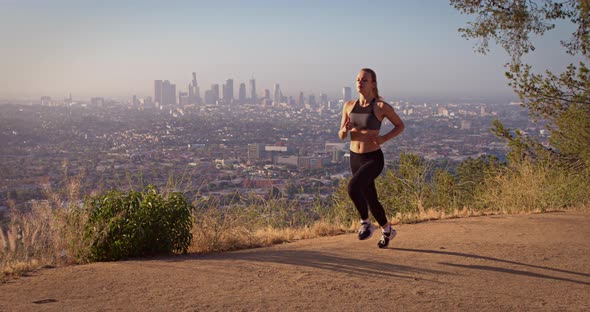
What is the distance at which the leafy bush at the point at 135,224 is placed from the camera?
5.70 m

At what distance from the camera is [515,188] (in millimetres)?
9266

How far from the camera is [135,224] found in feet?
18.8

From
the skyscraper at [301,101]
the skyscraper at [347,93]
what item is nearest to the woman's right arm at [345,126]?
the skyscraper at [347,93]

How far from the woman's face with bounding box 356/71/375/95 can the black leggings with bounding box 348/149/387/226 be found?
681mm

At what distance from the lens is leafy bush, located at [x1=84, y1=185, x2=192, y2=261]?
5.70 metres

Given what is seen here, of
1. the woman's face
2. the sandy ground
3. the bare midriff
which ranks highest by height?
the woman's face

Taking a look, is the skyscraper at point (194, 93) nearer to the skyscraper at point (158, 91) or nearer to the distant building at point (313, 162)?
the skyscraper at point (158, 91)

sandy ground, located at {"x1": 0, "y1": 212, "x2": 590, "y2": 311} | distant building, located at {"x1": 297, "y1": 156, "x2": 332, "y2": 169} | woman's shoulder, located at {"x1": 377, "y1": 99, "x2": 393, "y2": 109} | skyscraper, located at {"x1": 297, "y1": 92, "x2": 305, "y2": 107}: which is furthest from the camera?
skyscraper, located at {"x1": 297, "y1": 92, "x2": 305, "y2": 107}

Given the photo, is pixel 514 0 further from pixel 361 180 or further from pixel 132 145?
pixel 132 145

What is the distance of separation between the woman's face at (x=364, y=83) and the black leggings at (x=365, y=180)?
2.24 feet

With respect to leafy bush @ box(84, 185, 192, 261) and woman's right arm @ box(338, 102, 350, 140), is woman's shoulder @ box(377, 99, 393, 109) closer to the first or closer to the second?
woman's right arm @ box(338, 102, 350, 140)

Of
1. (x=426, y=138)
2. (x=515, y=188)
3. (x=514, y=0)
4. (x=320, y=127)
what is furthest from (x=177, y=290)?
(x=320, y=127)

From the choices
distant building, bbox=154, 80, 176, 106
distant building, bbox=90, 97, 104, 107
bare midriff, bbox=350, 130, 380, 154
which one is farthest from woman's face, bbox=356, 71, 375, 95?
distant building, bbox=154, 80, 176, 106

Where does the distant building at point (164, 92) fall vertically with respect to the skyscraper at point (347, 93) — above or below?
above
